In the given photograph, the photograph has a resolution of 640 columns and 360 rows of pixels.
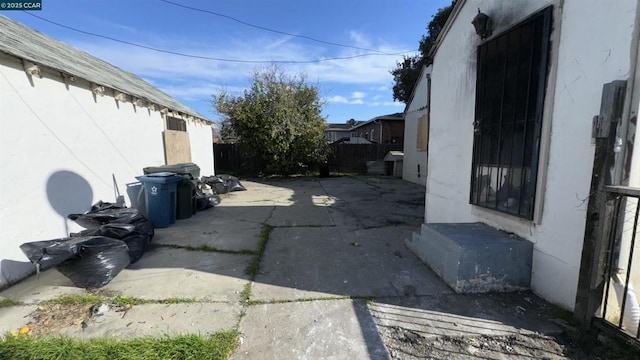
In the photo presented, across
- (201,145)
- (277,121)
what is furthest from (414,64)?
(201,145)

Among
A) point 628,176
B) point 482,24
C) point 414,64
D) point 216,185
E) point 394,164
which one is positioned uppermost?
point 414,64

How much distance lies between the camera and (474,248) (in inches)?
114

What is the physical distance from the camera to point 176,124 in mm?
8570

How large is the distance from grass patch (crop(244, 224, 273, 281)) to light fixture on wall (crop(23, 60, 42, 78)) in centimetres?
367

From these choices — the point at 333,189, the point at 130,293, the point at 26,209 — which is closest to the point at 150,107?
the point at 26,209

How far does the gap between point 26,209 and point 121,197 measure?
2.20 metres

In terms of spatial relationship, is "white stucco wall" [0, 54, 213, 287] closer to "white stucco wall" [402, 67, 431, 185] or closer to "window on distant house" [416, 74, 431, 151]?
"window on distant house" [416, 74, 431, 151]

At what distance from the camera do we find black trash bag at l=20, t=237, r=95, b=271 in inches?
114

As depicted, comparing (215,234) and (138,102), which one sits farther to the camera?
(138,102)

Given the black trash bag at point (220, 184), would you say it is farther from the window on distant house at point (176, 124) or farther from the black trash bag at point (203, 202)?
the black trash bag at point (203, 202)

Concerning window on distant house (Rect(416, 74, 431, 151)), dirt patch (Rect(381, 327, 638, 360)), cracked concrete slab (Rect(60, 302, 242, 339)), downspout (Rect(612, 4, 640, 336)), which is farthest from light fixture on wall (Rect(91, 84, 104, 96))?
window on distant house (Rect(416, 74, 431, 151))

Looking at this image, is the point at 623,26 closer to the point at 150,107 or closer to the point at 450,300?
the point at 450,300

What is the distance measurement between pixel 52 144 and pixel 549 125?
5975 millimetres

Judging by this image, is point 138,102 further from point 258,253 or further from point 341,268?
point 341,268
